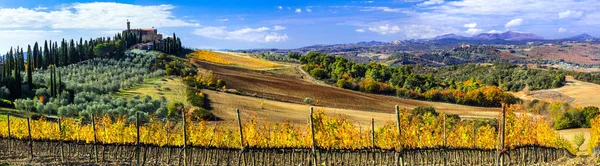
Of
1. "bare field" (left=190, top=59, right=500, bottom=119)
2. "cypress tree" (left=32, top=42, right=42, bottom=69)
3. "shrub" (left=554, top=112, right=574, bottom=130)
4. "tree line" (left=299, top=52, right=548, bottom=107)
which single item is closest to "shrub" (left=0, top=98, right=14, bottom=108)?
"bare field" (left=190, top=59, right=500, bottom=119)

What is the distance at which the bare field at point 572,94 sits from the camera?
3295 inches

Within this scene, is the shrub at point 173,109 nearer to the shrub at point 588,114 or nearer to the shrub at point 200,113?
the shrub at point 200,113

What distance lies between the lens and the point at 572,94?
299 feet

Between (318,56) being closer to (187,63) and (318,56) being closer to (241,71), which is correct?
(241,71)

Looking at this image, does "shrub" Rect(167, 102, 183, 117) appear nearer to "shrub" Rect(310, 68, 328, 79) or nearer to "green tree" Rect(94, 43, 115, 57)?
"green tree" Rect(94, 43, 115, 57)

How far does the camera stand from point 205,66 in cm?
9788

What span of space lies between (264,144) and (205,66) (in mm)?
72380

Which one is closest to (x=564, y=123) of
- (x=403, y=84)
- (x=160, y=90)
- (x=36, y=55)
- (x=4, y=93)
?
(x=403, y=84)

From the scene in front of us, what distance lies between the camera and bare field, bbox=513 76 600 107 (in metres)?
83.7

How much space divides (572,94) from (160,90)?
76617 millimetres

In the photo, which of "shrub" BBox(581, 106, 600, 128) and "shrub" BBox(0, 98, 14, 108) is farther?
"shrub" BBox(581, 106, 600, 128)

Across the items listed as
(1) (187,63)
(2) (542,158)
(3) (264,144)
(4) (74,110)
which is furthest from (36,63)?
(2) (542,158)

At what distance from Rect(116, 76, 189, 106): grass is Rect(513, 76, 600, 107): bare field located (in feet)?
209

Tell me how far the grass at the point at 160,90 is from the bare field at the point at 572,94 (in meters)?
63.8
